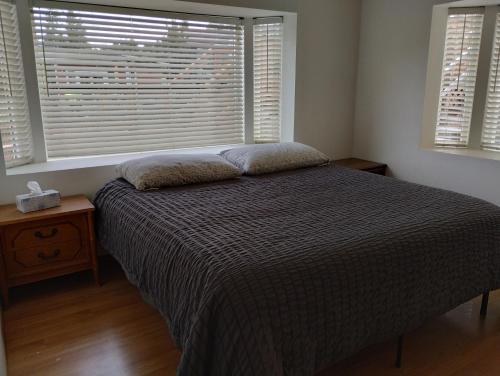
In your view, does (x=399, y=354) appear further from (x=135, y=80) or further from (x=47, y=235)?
(x=135, y=80)

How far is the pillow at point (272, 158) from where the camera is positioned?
2875 mm

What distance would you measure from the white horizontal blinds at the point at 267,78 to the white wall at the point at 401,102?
84 cm

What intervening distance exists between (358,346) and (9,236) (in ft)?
6.44

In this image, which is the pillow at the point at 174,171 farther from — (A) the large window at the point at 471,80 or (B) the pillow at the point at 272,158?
(A) the large window at the point at 471,80

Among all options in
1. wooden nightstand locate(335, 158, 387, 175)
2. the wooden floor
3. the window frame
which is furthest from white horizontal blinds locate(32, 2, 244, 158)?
the window frame

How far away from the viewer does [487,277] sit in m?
2.02

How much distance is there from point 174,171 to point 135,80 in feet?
3.22

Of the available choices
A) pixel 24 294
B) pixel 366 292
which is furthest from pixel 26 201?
pixel 366 292

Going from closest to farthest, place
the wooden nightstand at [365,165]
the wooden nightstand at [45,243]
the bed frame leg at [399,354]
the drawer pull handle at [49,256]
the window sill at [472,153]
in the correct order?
the bed frame leg at [399,354] → the wooden nightstand at [45,243] → the drawer pull handle at [49,256] → the window sill at [472,153] → the wooden nightstand at [365,165]

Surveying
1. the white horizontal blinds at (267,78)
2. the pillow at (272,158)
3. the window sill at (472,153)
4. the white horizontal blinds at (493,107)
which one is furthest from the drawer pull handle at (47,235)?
the white horizontal blinds at (493,107)

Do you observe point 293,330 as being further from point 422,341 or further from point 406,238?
point 422,341

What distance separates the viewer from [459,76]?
3393mm

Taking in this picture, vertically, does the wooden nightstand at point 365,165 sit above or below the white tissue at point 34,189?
below

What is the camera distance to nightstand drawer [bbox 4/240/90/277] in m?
2.33
